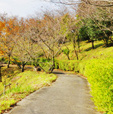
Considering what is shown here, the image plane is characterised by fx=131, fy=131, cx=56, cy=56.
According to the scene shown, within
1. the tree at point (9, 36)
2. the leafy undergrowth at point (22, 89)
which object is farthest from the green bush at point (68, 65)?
the tree at point (9, 36)

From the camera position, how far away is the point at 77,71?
19125 mm

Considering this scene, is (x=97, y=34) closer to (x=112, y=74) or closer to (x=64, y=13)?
(x=64, y=13)

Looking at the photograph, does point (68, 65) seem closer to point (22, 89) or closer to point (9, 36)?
point (9, 36)

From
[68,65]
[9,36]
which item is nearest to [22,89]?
[68,65]

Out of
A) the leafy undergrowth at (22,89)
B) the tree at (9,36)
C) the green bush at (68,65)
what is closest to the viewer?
the leafy undergrowth at (22,89)

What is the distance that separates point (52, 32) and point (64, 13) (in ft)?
11.8

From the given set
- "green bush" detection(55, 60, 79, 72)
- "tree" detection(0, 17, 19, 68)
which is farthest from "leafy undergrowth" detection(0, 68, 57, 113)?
"green bush" detection(55, 60, 79, 72)

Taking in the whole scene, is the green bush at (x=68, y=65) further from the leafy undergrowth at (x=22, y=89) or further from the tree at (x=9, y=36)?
the tree at (x=9, y=36)

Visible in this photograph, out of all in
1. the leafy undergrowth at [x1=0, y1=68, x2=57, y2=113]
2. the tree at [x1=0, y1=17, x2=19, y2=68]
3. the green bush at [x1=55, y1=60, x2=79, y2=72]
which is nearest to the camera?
the leafy undergrowth at [x1=0, y1=68, x2=57, y2=113]

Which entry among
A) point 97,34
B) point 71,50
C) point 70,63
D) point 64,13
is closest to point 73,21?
point 64,13

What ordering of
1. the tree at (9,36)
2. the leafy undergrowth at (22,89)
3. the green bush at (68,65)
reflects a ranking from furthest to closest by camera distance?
1. the tree at (9,36)
2. the green bush at (68,65)
3. the leafy undergrowth at (22,89)

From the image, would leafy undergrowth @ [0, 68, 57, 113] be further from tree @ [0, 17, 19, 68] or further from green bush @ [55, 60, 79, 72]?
green bush @ [55, 60, 79, 72]

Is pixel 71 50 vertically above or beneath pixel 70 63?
above

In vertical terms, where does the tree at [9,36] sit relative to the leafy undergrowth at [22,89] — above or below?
above
